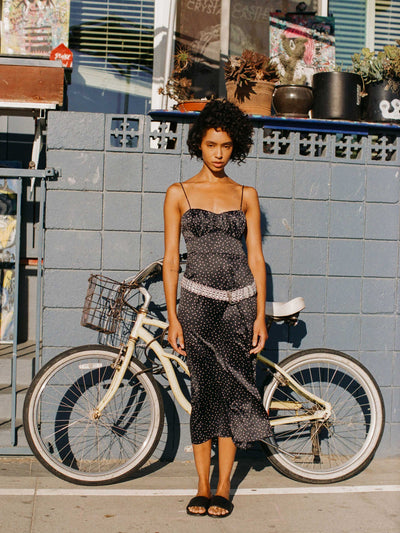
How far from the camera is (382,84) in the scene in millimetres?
5266

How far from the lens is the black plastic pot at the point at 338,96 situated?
5160 mm

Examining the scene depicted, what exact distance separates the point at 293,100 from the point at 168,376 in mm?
2217

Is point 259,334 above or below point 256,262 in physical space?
below

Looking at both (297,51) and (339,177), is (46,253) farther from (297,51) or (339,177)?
(297,51)

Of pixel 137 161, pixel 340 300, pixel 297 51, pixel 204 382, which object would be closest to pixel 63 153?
pixel 137 161

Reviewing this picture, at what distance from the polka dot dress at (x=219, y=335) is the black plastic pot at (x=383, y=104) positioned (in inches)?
70.9

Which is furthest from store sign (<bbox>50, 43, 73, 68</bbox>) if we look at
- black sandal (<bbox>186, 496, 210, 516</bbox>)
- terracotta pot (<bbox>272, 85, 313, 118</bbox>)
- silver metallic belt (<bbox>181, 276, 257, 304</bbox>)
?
black sandal (<bbox>186, 496, 210, 516</bbox>)

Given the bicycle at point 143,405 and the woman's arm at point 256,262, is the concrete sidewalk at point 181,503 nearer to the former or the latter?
the bicycle at point 143,405

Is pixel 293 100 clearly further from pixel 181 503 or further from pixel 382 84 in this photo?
pixel 181 503

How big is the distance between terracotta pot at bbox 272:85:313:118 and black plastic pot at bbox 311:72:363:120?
0.09 m

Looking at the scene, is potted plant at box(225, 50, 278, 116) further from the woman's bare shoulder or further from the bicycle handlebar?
the bicycle handlebar

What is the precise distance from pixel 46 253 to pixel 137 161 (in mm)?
→ 846

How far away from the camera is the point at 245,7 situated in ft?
23.0

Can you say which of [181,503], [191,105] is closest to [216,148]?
[191,105]
